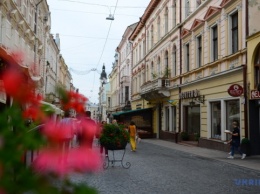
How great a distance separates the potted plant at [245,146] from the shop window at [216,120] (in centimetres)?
361

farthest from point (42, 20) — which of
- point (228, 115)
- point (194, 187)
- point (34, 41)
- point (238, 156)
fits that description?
point (194, 187)

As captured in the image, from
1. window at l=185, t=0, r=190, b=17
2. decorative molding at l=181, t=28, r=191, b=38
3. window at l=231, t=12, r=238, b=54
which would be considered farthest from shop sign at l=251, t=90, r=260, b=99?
window at l=185, t=0, r=190, b=17

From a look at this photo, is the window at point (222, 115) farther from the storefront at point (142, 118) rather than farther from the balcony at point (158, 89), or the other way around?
the storefront at point (142, 118)

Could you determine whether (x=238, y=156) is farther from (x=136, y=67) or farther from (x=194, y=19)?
(x=136, y=67)

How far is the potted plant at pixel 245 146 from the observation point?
53.4ft

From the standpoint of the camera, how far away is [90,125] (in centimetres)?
150

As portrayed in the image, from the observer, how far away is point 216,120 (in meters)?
20.7

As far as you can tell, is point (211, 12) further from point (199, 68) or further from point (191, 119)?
point (191, 119)

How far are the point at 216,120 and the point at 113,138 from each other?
9.97 meters

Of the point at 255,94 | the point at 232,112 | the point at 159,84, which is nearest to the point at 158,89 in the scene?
the point at 159,84

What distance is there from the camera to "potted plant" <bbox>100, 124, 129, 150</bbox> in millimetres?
12062

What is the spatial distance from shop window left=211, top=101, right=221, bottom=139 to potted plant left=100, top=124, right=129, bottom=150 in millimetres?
9200

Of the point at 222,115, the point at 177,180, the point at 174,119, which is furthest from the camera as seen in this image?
the point at 174,119

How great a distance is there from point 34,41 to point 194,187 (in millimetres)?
26238
